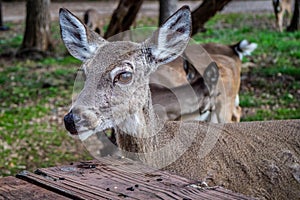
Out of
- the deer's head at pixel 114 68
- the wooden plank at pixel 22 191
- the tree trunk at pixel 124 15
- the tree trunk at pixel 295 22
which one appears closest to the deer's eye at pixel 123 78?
the deer's head at pixel 114 68

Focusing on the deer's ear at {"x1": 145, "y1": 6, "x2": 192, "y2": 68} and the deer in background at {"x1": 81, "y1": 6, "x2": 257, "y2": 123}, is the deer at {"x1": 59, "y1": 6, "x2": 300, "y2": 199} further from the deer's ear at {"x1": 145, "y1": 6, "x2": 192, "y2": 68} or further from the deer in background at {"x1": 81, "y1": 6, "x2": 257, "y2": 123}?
the deer in background at {"x1": 81, "y1": 6, "x2": 257, "y2": 123}

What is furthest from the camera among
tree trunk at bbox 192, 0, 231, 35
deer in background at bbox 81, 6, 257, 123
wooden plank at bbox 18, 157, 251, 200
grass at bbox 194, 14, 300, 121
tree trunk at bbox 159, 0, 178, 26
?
tree trunk at bbox 192, 0, 231, 35

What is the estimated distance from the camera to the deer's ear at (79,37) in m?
4.07

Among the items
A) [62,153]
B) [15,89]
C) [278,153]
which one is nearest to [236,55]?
[62,153]

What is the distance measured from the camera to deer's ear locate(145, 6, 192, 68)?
4.01 meters

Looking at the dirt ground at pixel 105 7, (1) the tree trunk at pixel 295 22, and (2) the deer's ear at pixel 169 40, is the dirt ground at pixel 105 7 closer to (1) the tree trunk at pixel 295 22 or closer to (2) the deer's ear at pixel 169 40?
(1) the tree trunk at pixel 295 22

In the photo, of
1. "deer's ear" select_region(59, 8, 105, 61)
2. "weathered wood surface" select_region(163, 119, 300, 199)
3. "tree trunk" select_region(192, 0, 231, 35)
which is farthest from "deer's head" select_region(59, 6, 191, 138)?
"tree trunk" select_region(192, 0, 231, 35)

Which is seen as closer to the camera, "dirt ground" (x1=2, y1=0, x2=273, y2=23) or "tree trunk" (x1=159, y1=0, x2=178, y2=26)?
"tree trunk" (x1=159, y1=0, x2=178, y2=26)

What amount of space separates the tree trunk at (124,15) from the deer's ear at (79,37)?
530 cm

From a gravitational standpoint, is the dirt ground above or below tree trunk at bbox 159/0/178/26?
below

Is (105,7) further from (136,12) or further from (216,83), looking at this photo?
(216,83)

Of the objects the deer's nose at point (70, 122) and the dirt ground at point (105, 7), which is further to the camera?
the dirt ground at point (105, 7)

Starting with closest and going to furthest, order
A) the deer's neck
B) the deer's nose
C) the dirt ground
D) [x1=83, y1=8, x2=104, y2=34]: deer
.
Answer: the deer's nose
the deer's neck
[x1=83, y1=8, x2=104, y2=34]: deer
the dirt ground

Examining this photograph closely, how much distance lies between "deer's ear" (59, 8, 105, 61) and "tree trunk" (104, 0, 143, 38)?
17.4 ft
